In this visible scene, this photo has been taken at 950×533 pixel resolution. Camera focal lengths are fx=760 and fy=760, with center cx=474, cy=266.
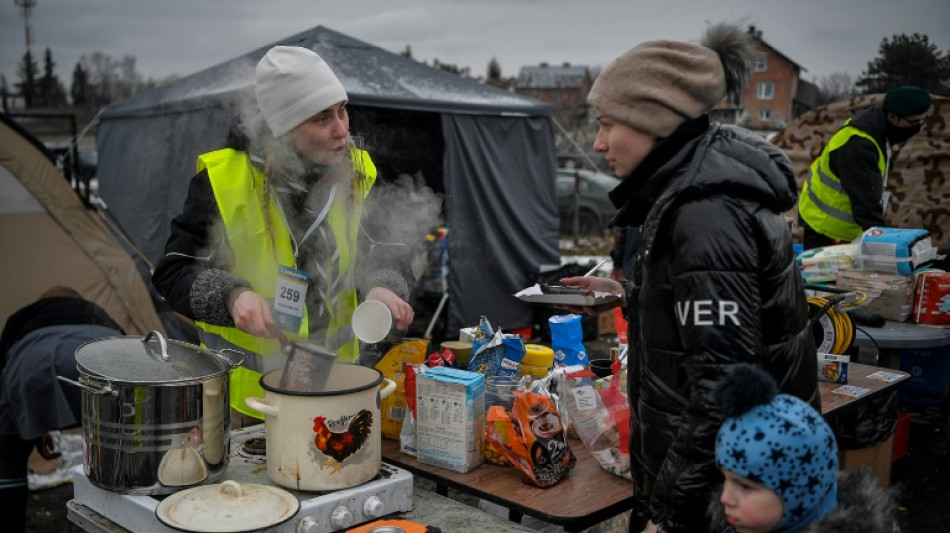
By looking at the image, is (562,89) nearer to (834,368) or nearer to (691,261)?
(834,368)

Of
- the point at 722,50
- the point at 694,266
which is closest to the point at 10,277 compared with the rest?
the point at 722,50

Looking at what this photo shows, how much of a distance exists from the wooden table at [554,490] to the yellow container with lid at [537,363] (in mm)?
341

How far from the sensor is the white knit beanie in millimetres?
2070

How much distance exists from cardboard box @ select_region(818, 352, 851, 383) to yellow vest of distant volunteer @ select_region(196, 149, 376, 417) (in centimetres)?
185

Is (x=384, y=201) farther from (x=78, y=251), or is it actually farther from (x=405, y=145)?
(x=405, y=145)

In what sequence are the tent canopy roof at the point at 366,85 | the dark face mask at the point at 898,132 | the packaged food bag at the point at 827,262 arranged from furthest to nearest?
the tent canopy roof at the point at 366,85 → the dark face mask at the point at 898,132 → the packaged food bag at the point at 827,262

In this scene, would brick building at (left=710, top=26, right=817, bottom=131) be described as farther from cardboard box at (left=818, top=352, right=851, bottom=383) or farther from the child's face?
the child's face

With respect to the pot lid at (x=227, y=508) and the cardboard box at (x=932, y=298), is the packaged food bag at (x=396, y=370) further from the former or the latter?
the cardboard box at (x=932, y=298)

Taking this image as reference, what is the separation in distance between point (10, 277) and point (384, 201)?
3.62 meters

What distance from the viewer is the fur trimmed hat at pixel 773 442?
134cm

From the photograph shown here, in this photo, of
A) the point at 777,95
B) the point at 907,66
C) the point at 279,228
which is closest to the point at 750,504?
the point at 279,228

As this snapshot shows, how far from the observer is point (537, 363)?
97.7 inches

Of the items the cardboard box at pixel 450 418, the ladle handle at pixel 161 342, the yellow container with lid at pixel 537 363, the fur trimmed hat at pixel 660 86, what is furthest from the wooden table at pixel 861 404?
the ladle handle at pixel 161 342

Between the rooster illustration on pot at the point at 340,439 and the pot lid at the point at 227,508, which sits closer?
the pot lid at the point at 227,508
